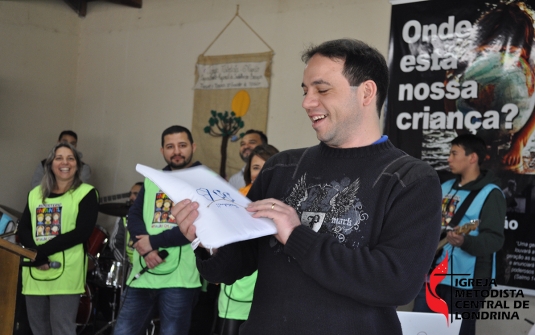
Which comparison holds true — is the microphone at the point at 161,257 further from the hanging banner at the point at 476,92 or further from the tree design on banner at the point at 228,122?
the tree design on banner at the point at 228,122

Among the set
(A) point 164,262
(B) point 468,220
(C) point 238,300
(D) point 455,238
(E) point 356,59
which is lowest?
(C) point 238,300

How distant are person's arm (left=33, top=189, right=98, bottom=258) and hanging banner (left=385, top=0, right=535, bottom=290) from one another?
9.31 feet

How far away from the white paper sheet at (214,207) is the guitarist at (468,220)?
259 cm

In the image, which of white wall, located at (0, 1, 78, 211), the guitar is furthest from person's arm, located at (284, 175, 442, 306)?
white wall, located at (0, 1, 78, 211)

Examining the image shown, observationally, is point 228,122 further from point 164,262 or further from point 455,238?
point 455,238

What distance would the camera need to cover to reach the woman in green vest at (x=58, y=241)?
4.10 metres

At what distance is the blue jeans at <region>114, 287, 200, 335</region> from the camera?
3.87 meters

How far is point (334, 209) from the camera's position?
1612mm

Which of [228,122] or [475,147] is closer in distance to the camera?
[475,147]

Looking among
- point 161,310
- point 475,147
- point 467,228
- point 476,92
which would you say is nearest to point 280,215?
point 161,310

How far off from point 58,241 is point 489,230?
2.89 meters

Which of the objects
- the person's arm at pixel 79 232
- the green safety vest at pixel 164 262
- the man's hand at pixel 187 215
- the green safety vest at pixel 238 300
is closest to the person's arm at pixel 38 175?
the person's arm at pixel 79 232

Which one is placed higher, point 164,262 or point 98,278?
point 164,262

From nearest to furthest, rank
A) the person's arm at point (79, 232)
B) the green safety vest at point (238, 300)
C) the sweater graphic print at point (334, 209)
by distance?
the sweater graphic print at point (334, 209) → the green safety vest at point (238, 300) → the person's arm at point (79, 232)
